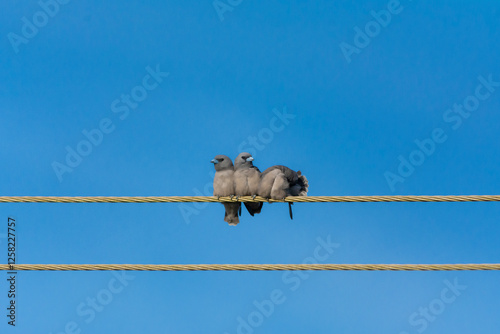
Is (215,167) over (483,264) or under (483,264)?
over

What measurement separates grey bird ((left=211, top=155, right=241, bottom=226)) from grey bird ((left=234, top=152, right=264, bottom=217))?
0.09 metres

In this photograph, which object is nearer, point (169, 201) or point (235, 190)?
point (169, 201)

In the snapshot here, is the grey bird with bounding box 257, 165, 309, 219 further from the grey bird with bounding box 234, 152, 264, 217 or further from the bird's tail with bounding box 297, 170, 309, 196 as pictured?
the bird's tail with bounding box 297, 170, 309, 196

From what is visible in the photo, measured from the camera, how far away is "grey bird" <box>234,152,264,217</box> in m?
12.1

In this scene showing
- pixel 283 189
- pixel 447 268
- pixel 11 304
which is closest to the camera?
pixel 447 268

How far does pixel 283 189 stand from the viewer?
1197cm

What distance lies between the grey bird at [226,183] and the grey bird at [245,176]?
9cm

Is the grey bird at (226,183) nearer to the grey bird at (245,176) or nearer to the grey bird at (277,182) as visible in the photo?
the grey bird at (245,176)

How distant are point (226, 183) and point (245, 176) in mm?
330

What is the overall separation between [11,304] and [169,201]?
2.99 m

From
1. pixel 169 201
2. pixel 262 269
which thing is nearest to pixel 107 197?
pixel 169 201

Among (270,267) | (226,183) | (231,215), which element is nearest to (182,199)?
(270,267)

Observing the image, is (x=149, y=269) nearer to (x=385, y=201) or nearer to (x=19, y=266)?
(x=19, y=266)

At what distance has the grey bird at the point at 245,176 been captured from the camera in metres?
12.1
